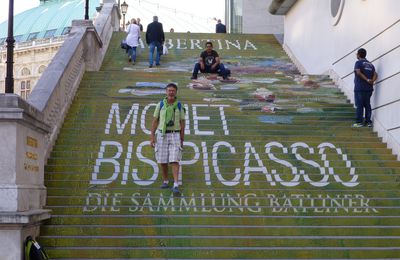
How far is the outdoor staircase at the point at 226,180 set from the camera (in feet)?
33.0

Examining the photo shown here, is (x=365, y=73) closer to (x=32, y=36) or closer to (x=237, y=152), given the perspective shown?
(x=237, y=152)

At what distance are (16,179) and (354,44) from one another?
1041 centimetres

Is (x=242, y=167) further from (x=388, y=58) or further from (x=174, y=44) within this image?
(x=174, y=44)

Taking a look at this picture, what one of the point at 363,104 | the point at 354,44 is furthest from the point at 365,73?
the point at 354,44

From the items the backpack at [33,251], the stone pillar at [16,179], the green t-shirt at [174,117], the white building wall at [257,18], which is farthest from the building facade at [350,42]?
the white building wall at [257,18]

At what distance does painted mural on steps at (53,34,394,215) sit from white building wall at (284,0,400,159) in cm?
70

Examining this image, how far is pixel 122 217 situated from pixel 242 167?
2.89 metres

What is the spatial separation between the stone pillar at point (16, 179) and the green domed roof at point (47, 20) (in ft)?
265

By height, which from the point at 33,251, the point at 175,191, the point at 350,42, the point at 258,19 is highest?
the point at 258,19

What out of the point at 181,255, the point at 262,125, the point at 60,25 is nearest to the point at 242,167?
the point at 262,125

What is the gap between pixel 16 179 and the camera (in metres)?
9.22

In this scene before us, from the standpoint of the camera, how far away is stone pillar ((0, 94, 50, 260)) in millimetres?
8992

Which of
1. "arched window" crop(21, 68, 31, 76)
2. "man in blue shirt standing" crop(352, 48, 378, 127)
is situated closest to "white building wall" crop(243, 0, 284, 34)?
"man in blue shirt standing" crop(352, 48, 378, 127)

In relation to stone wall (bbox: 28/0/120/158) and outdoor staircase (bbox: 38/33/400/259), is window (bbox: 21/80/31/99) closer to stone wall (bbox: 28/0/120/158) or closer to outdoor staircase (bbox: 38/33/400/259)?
stone wall (bbox: 28/0/120/158)
